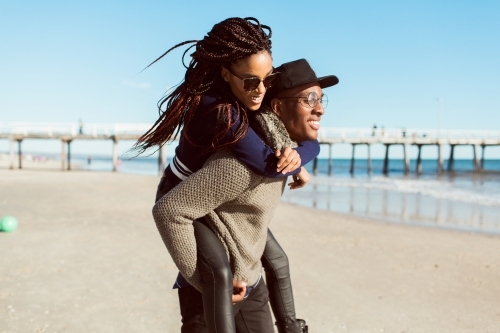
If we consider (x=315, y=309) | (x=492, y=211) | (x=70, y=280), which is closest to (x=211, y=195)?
(x=315, y=309)

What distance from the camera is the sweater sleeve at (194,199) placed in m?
1.64

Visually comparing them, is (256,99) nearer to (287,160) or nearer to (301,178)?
(287,160)

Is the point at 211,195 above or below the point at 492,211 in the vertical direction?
above

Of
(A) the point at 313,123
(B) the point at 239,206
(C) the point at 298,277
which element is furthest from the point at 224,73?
(C) the point at 298,277

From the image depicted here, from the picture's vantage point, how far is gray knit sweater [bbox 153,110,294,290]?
1.65 meters

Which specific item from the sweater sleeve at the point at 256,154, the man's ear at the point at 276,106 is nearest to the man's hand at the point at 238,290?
the sweater sleeve at the point at 256,154

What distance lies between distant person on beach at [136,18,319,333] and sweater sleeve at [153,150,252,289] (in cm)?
2

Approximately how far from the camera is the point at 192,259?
68.1 inches

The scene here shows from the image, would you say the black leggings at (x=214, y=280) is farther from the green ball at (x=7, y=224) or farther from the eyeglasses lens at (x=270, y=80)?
the green ball at (x=7, y=224)

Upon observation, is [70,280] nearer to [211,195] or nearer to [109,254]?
[109,254]

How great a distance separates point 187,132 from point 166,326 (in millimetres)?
2889

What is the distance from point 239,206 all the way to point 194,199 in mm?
196

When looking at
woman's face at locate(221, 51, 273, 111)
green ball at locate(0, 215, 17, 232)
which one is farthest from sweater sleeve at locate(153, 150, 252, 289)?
green ball at locate(0, 215, 17, 232)

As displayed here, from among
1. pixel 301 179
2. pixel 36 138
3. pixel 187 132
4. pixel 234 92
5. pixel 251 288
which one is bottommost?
pixel 36 138
